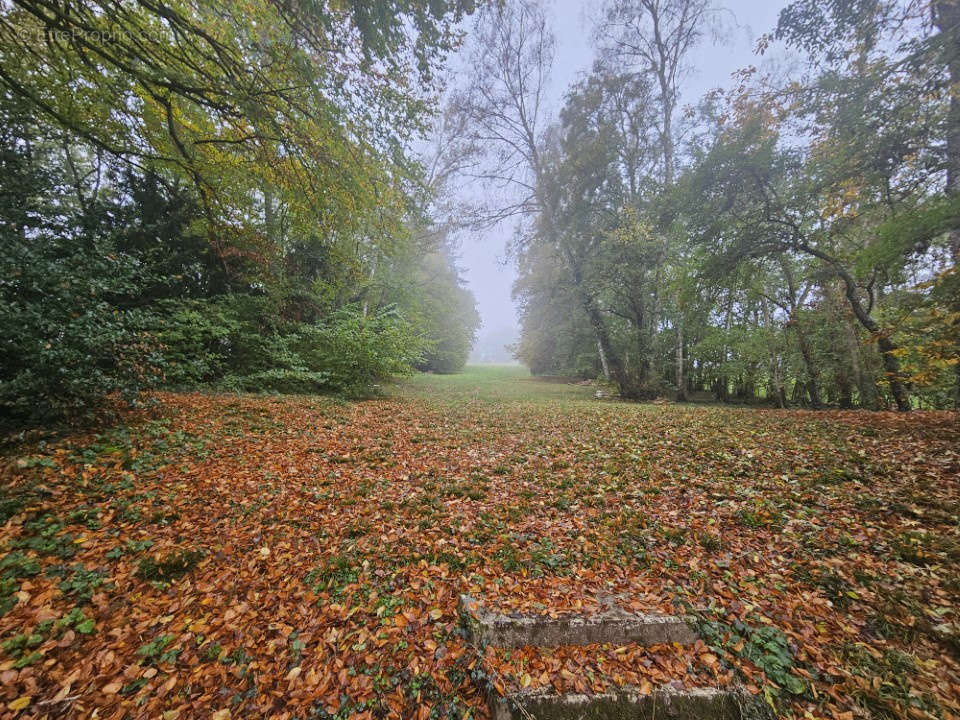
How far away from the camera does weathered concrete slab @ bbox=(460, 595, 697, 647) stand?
7.76 feet

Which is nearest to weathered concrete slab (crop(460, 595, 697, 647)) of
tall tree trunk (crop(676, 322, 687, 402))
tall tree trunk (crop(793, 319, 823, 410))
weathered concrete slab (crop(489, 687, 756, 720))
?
weathered concrete slab (crop(489, 687, 756, 720))

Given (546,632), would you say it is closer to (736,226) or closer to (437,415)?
(437,415)

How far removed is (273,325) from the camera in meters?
9.44

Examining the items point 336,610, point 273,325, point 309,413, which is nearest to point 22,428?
point 309,413

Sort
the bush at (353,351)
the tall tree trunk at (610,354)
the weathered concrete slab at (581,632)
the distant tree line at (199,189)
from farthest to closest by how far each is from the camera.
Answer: the tall tree trunk at (610,354) < the bush at (353,351) < the distant tree line at (199,189) < the weathered concrete slab at (581,632)

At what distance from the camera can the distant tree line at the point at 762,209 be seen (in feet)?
18.1

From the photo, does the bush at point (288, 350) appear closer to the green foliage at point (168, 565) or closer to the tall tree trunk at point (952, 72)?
the green foliage at point (168, 565)

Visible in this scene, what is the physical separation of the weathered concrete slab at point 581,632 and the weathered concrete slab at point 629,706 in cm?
37

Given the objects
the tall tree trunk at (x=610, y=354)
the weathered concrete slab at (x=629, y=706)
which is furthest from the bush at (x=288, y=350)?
the weathered concrete slab at (x=629, y=706)

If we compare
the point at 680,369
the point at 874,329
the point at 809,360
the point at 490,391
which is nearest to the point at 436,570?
the point at 874,329

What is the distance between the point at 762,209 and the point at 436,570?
966cm

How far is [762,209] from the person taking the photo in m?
7.54

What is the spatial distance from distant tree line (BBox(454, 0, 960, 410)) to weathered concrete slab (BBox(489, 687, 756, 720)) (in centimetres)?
636

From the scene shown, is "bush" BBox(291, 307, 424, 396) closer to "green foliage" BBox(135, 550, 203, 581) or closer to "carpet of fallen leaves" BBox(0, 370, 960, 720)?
"carpet of fallen leaves" BBox(0, 370, 960, 720)
